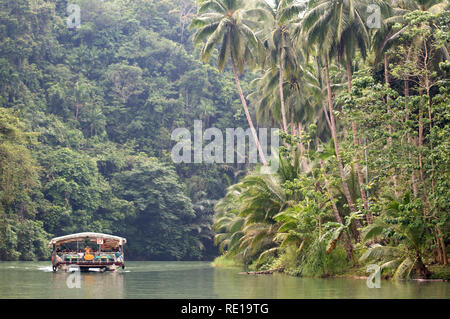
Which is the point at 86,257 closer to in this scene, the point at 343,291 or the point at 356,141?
the point at 356,141

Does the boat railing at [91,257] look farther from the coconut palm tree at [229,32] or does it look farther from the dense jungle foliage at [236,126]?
the coconut palm tree at [229,32]

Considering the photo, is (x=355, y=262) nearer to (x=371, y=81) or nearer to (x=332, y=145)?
(x=332, y=145)

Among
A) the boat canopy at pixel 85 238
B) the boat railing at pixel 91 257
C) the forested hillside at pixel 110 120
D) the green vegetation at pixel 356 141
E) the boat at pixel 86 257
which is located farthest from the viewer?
the forested hillside at pixel 110 120

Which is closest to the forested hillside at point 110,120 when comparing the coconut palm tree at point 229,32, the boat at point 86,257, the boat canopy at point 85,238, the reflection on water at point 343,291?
Answer: the boat at point 86,257

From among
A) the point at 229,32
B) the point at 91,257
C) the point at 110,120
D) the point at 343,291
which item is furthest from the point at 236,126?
the point at 343,291

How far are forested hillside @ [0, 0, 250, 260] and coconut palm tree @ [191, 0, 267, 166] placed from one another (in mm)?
16691

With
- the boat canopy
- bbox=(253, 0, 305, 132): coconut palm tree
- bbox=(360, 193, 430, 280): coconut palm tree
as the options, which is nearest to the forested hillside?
the boat canopy

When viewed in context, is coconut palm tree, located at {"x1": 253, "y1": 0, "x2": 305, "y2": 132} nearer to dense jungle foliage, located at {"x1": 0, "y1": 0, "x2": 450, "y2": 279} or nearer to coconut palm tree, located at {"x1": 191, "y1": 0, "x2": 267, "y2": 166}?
dense jungle foliage, located at {"x1": 0, "y1": 0, "x2": 450, "y2": 279}

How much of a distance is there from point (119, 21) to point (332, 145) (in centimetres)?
5085

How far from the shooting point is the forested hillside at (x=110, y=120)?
176ft

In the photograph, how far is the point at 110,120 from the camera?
2630 inches

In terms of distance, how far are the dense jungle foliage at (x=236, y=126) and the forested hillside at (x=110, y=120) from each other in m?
0.17

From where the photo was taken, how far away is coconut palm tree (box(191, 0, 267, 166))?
111 ft

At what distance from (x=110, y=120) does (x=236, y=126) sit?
13.5 metres
